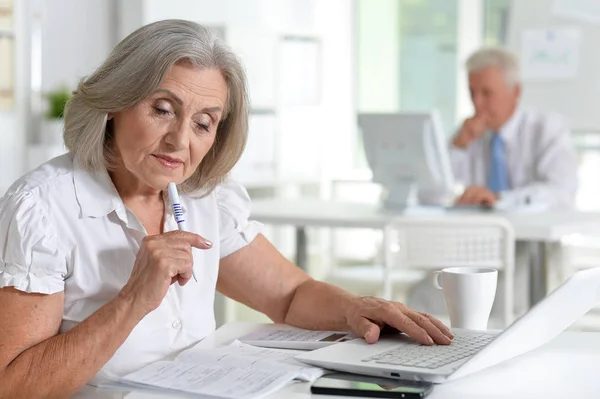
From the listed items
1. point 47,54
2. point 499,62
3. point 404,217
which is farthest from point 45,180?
point 47,54

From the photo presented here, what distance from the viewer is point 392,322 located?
4.97 feet

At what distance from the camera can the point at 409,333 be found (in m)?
1.48

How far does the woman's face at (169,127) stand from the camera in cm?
156

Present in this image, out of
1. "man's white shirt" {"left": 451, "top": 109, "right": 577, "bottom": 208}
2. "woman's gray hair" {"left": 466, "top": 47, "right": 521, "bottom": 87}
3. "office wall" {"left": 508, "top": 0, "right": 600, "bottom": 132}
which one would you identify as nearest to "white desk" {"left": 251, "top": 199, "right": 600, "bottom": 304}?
"man's white shirt" {"left": 451, "top": 109, "right": 577, "bottom": 208}

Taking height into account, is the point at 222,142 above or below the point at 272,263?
above

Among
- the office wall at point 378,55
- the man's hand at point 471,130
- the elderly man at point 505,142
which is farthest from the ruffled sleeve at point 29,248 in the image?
the office wall at point 378,55

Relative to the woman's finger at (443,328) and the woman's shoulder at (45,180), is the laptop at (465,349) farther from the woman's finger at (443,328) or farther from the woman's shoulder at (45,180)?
the woman's shoulder at (45,180)

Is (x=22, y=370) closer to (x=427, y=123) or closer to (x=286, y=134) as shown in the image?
(x=427, y=123)

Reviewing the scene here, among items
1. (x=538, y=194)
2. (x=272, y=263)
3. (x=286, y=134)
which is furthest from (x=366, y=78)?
(x=272, y=263)

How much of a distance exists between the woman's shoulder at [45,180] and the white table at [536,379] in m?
0.33

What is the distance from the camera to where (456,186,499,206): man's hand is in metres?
3.86

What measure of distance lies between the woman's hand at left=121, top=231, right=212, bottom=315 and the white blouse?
0.48 feet

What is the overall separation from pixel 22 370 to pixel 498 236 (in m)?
2.14

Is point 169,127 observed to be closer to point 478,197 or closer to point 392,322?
point 392,322
